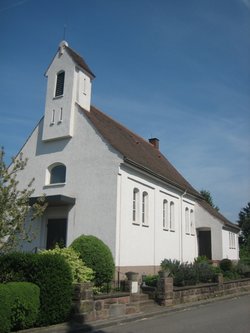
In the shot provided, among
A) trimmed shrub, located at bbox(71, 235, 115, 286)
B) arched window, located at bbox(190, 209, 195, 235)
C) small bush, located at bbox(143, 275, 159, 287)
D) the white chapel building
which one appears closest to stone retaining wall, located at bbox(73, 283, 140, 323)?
trimmed shrub, located at bbox(71, 235, 115, 286)

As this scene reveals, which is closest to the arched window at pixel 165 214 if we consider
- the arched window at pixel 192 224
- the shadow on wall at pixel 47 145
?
the arched window at pixel 192 224

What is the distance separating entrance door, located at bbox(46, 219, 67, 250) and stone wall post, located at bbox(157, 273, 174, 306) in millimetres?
6521

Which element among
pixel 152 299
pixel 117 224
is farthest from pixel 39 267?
pixel 117 224

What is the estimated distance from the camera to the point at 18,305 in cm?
1021

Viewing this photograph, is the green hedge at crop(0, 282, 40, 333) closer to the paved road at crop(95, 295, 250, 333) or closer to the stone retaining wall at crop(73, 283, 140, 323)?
the stone retaining wall at crop(73, 283, 140, 323)

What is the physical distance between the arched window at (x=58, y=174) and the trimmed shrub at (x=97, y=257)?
5.33m

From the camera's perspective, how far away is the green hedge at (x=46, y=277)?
439 inches

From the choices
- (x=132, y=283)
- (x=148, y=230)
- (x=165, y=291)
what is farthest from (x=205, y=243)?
(x=132, y=283)

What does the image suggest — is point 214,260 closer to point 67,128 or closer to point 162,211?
point 162,211

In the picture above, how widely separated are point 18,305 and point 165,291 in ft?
24.8

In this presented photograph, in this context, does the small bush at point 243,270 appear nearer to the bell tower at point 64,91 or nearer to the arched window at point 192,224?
the arched window at point 192,224

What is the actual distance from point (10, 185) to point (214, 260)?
838 inches

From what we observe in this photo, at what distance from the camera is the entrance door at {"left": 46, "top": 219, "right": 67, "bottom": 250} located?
21391 millimetres

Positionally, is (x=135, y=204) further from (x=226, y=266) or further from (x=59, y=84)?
(x=226, y=266)
